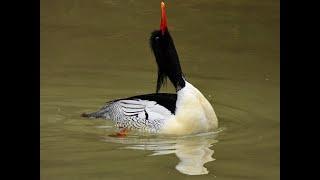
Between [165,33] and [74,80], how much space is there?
250cm

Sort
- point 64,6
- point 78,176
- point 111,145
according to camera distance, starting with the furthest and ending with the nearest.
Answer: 1. point 64,6
2. point 111,145
3. point 78,176

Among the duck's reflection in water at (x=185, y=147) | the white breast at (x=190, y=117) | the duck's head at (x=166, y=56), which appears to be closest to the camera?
the duck's reflection in water at (x=185, y=147)

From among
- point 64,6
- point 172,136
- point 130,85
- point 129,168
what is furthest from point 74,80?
point 64,6

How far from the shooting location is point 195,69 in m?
11.9

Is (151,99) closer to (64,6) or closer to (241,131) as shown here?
(241,131)

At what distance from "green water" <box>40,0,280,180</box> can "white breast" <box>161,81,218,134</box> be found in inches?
4.9

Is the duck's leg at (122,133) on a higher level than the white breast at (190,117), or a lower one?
lower

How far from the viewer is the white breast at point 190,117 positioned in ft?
28.2

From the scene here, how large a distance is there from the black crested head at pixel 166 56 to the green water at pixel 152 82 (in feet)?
2.37

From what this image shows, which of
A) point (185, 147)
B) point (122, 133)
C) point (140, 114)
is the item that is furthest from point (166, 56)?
point (185, 147)

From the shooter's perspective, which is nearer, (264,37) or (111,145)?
(111,145)

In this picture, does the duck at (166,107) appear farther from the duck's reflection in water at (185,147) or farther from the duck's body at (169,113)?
the duck's reflection in water at (185,147)

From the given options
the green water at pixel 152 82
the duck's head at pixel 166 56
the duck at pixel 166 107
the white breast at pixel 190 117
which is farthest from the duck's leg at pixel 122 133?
the duck's head at pixel 166 56

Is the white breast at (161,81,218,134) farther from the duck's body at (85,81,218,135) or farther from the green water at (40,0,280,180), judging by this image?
the green water at (40,0,280,180)
